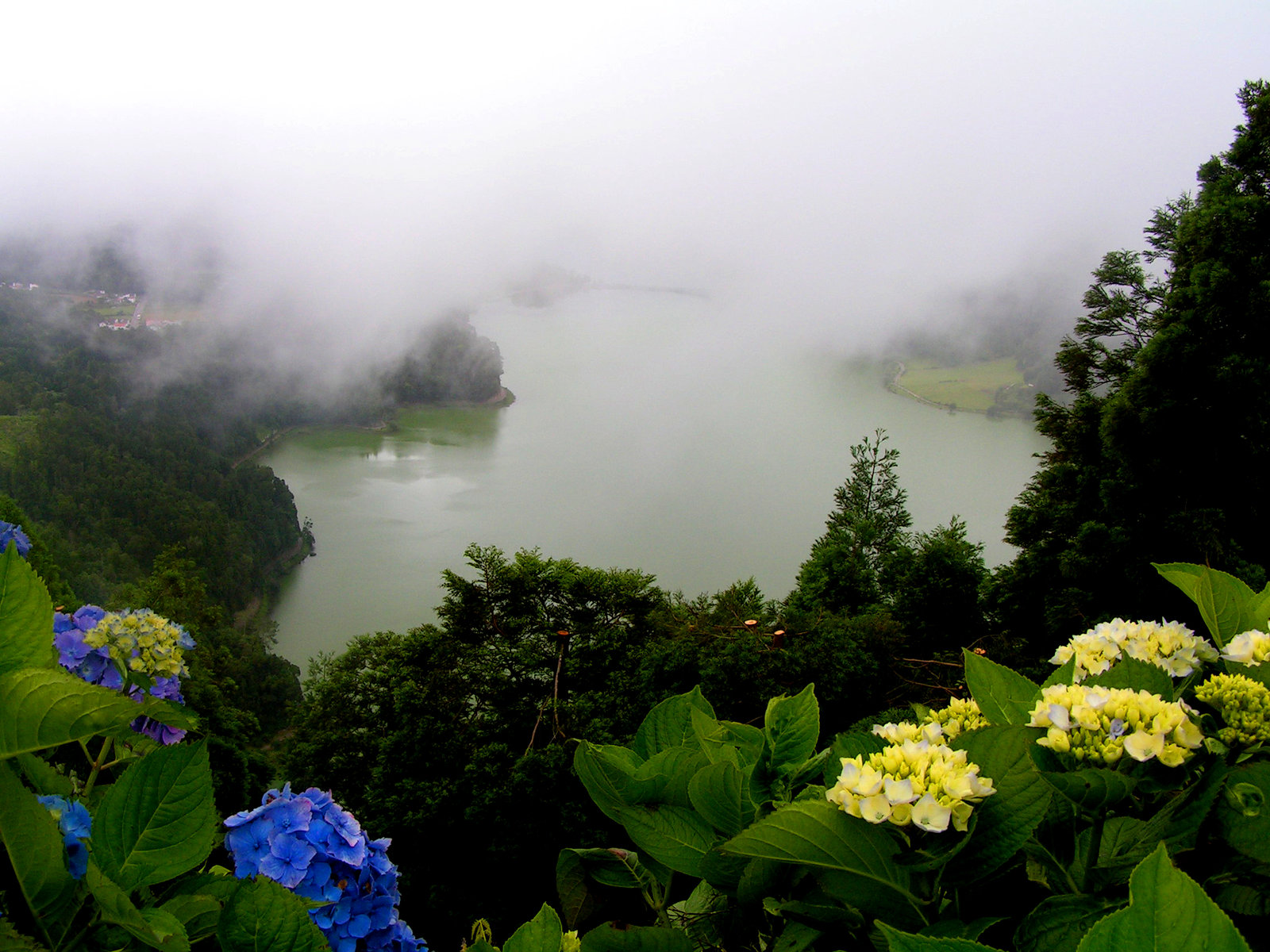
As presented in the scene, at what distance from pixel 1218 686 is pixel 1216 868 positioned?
5.2 inches

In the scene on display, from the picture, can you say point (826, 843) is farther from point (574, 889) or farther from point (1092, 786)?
point (574, 889)

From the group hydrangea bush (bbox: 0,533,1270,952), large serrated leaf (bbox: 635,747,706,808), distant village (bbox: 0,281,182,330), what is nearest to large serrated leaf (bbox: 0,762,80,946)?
hydrangea bush (bbox: 0,533,1270,952)

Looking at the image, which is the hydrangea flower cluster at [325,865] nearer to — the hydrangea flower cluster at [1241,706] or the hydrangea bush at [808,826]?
the hydrangea bush at [808,826]

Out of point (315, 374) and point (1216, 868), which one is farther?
point (315, 374)

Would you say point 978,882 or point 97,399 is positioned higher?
point 978,882

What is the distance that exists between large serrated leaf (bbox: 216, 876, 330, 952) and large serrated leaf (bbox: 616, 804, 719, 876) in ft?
0.84

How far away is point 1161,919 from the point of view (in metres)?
0.34

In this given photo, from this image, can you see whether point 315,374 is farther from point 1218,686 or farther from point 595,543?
point 1218,686

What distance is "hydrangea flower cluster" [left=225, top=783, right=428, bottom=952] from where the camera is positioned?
27.8 inches

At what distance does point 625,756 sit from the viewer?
2.42 ft

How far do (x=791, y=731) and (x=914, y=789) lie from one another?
0.61ft

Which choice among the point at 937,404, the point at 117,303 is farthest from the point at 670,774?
the point at 117,303

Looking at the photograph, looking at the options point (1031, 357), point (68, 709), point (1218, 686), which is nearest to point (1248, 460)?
point (1218, 686)

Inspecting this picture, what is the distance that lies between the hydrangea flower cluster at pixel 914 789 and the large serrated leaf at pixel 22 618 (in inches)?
22.1
